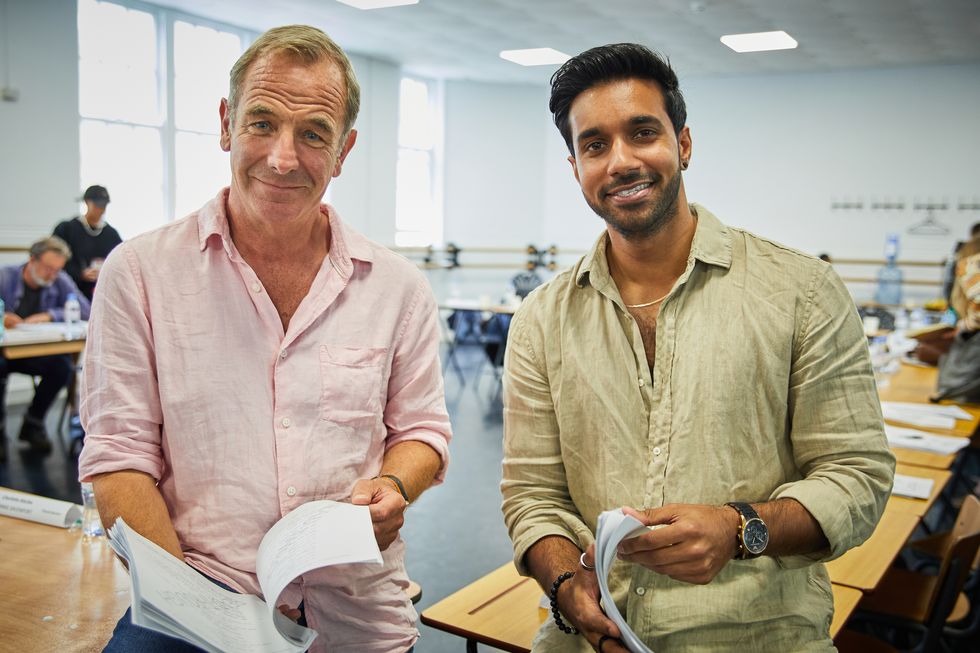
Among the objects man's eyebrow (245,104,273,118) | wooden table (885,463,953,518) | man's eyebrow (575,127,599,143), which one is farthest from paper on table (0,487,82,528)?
wooden table (885,463,953,518)

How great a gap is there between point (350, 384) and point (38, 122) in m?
7.30

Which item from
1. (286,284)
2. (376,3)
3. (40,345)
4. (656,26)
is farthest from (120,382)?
(656,26)

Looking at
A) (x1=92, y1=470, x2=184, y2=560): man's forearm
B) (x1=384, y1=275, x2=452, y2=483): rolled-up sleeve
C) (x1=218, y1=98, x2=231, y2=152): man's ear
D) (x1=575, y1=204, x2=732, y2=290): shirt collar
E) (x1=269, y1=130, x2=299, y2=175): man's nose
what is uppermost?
(x1=218, y1=98, x2=231, y2=152): man's ear

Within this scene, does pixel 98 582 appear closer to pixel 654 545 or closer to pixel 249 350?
pixel 249 350

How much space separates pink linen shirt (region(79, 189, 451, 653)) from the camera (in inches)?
59.1

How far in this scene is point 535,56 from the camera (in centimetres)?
1065

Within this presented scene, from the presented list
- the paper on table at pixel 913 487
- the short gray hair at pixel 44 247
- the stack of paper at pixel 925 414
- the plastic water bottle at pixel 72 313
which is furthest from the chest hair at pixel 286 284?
the short gray hair at pixel 44 247

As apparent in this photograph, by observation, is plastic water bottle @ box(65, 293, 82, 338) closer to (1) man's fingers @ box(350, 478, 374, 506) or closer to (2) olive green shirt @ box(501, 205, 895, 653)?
(1) man's fingers @ box(350, 478, 374, 506)

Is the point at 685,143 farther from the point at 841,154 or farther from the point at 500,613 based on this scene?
the point at 841,154

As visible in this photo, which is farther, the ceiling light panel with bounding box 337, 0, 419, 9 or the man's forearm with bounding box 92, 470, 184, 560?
the ceiling light panel with bounding box 337, 0, 419, 9

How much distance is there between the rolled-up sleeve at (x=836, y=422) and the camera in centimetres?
146

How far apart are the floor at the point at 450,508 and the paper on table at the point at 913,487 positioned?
155 cm

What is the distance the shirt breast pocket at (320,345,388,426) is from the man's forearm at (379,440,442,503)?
0.29ft

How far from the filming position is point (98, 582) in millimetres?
1696
